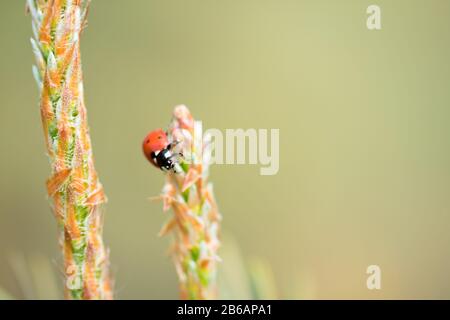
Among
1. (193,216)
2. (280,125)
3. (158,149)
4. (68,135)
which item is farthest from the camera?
(280,125)

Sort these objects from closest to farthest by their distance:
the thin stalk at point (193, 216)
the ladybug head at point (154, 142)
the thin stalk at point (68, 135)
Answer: the thin stalk at point (68, 135) < the thin stalk at point (193, 216) < the ladybug head at point (154, 142)

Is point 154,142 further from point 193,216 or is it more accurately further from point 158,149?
point 193,216

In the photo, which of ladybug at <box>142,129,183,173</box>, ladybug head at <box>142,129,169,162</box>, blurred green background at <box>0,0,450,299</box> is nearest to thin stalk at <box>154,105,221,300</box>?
ladybug at <box>142,129,183,173</box>

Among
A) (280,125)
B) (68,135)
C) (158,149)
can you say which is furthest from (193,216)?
(280,125)

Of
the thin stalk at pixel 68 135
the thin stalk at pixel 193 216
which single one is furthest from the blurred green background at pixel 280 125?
the thin stalk at pixel 68 135

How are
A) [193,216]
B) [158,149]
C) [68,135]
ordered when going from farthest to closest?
1. [158,149]
2. [193,216]
3. [68,135]

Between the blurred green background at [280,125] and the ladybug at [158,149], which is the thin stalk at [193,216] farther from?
the blurred green background at [280,125]

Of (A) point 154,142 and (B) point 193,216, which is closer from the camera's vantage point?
(B) point 193,216
